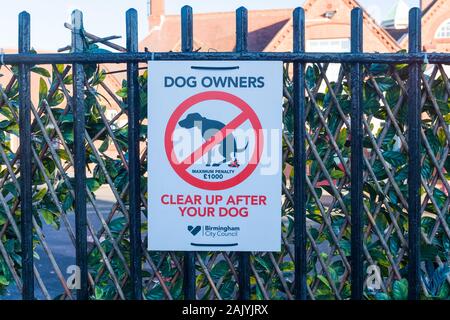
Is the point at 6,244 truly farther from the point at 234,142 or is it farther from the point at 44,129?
the point at 234,142

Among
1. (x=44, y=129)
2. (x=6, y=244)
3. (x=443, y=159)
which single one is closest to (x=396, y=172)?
(x=443, y=159)

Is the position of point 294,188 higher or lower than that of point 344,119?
lower

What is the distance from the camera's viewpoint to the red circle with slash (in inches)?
119

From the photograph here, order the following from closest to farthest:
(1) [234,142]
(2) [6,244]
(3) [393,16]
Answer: (1) [234,142] → (2) [6,244] → (3) [393,16]

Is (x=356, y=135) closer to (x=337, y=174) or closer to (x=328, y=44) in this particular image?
(x=337, y=174)

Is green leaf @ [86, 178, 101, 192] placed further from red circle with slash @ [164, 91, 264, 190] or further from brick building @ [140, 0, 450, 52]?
brick building @ [140, 0, 450, 52]

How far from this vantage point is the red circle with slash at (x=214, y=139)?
302cm

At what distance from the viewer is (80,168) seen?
308 centimetres

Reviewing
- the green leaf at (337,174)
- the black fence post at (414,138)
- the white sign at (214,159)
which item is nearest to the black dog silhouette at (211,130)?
the white sign at (214,159)

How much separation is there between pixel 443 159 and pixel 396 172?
0.96 ft

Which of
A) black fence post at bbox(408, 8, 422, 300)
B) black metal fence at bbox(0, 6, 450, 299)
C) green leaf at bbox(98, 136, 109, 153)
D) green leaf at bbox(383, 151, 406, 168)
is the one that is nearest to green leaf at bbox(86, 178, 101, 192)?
black metal fence at bbox(0, 6, 450, 299)

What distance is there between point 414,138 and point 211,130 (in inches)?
48.1

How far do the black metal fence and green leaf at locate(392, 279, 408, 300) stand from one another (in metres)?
0.03

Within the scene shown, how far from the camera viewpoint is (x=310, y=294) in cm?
Answer: 315
